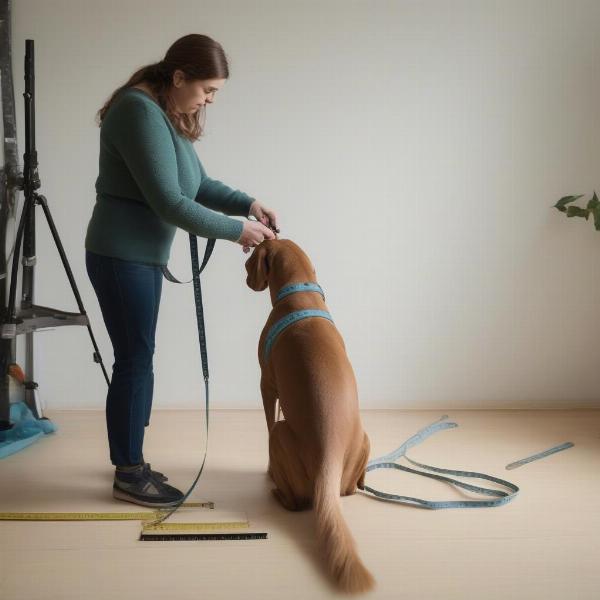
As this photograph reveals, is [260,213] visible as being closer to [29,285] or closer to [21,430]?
[29,285]

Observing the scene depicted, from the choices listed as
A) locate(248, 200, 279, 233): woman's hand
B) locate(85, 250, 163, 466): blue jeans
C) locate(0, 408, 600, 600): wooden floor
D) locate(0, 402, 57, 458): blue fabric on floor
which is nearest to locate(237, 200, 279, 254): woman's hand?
locate(248, 200, 279, 233): woman's hand

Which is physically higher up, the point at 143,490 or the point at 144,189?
the point at 144,189

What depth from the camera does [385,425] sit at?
12.3 ft

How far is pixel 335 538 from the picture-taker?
208 cm

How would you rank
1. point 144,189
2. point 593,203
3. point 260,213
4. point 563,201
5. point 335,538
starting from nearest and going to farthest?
point 335,538
point 144,189
point 260,213
point 593,203
point 563,201

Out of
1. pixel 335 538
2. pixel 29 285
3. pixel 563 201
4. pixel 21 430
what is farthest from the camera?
pixel 563 201

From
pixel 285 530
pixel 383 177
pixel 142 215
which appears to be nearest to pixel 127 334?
pixel 142 215

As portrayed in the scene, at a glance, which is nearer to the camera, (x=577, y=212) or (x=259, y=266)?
(x=259, y=266)

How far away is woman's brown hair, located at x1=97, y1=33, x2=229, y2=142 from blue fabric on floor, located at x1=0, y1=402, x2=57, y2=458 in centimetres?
142

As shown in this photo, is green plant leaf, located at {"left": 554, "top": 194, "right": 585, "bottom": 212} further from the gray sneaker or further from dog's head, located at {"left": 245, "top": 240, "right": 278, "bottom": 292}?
the gray sneaker

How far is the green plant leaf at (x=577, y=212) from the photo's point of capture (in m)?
3.81

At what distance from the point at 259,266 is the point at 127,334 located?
0.49m

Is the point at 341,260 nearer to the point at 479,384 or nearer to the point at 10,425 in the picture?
the point at 479,384

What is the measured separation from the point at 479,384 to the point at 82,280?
2.08 meters
